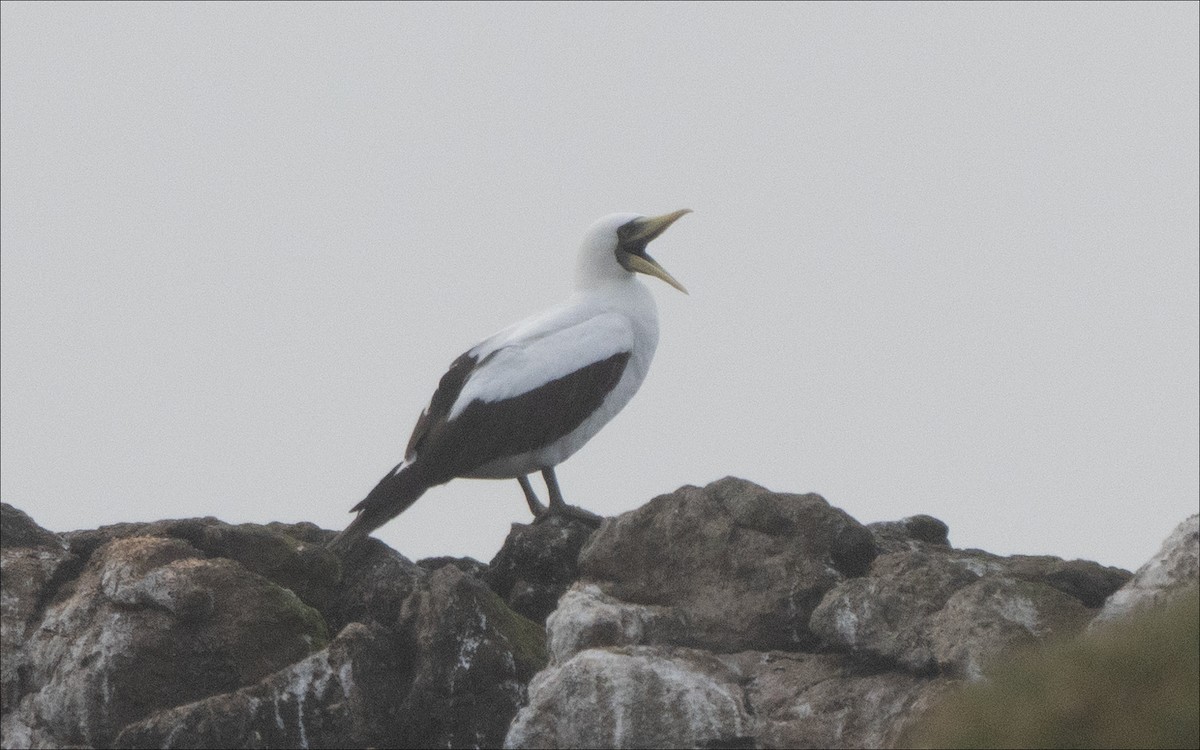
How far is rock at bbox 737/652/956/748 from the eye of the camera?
816 cm

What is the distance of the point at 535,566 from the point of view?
10.6m

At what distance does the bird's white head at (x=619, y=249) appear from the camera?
14.6 m

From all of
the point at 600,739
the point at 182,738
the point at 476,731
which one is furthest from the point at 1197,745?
the point at 182,738

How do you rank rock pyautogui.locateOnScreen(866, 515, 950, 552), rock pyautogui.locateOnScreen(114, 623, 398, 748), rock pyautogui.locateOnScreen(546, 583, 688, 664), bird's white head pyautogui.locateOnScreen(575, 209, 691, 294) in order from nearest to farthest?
rock pyautogui.locateOnScreen(114, 623, 398, 748) < rock pyautogui.locateOnScreen(546, 583, 688, 664) < rock pyautogui.locateOnScreen(866, 515, 950, 552) < bird's white head pyautogui.locateOnScreen(575, 209, 691, 294)

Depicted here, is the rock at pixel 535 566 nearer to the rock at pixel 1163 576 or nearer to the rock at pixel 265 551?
→ the rock at pixel 265 551

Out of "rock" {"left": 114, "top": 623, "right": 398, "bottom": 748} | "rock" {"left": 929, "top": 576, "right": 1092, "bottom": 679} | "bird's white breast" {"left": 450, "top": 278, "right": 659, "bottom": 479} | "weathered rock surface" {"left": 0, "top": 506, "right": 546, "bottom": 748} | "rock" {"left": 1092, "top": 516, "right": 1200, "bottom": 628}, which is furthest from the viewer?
"bird's white breast" {"left": 450, "top": 278, "right": 659, "bottom": 479}

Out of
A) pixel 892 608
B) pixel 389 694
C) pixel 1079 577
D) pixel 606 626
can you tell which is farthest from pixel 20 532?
pixel 1079 577

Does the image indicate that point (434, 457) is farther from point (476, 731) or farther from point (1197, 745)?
point (1197, 745)

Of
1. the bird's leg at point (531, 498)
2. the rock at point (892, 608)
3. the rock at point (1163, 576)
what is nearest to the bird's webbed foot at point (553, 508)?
the bird's leg at point (531, 498)

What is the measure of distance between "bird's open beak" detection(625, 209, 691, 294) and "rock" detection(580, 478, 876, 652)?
16.8 feet

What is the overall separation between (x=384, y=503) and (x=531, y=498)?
220 centimetres

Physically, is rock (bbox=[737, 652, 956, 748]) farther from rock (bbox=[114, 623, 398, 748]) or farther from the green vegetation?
rock (bbox=[114, 623, 398, 748])

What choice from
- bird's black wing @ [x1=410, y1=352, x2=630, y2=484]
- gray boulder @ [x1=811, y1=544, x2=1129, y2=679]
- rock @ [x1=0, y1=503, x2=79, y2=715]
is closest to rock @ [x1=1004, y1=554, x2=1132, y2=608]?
gray boulder @ [x1=811, y1=544, x2=1129, y2=679]

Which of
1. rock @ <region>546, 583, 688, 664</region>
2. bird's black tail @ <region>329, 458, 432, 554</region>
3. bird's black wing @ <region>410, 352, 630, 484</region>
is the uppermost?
bird's black wing @ <region>410, 352, 630, 484</region>
